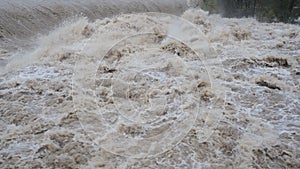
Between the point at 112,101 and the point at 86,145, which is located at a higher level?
the point at 112,101

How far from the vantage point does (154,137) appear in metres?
4.48

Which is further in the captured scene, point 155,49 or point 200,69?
point 155,49

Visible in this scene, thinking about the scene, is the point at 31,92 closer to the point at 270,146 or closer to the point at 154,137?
the point at 154,137

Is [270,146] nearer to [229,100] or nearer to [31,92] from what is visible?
[229,100]

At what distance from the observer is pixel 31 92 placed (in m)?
5.61

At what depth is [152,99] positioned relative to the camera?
5418 millimetres

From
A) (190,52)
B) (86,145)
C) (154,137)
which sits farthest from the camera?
(190,52)

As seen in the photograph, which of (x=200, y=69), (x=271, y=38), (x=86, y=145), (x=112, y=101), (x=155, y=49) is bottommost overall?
(x=86, y=145)

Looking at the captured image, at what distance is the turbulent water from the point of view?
4121 mm

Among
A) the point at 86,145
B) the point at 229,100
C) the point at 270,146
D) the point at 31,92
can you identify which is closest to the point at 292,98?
the point at 229,100

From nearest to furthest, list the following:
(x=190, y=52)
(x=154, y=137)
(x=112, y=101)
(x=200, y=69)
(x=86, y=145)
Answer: (x=86, y=145)
(x=154, y=137)
(x=112, y=101)
(x=200, y=69)
(x=190, y=52)

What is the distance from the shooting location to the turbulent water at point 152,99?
4.12 meters

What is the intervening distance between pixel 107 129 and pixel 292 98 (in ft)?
10.8

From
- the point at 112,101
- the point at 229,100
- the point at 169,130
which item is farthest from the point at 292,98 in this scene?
the point at 112,101
